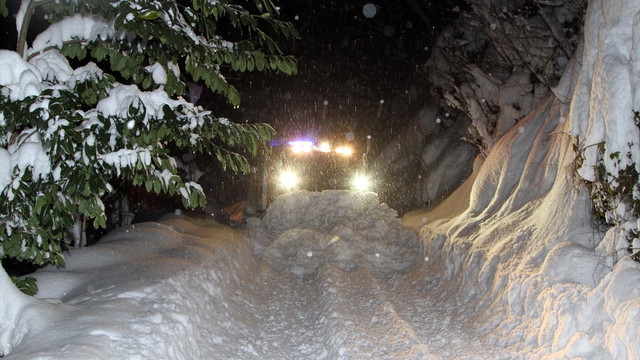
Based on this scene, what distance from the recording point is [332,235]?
1130 cm

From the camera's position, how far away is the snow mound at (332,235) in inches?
404

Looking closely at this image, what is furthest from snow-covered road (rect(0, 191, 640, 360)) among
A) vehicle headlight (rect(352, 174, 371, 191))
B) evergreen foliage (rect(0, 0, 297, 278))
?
vehicle headlight (rect(352, 174, 371, 191))

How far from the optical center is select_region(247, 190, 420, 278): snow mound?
10250mm

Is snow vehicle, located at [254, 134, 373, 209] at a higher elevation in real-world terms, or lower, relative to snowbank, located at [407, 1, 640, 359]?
higher

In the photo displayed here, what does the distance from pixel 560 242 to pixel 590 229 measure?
37 cm

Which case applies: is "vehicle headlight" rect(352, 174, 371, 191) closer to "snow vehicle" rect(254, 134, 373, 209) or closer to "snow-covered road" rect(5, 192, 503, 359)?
"snow vehicle" rect(254, 134, 373, 209)

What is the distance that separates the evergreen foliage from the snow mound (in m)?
5.96

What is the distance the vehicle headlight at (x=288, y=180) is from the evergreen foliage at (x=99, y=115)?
989cm

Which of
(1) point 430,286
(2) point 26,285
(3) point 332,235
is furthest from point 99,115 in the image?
(3) point 332,235

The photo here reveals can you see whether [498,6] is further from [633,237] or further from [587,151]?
[633,237]

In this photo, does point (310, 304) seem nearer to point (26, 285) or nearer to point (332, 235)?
point (332, 235)

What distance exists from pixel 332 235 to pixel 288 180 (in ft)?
12.6

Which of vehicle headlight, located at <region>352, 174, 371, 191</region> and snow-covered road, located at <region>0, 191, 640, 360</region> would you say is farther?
vehicle headlight, located at <region>352, 174, 371, 191</region>

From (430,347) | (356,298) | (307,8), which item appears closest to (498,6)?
(356,298)
